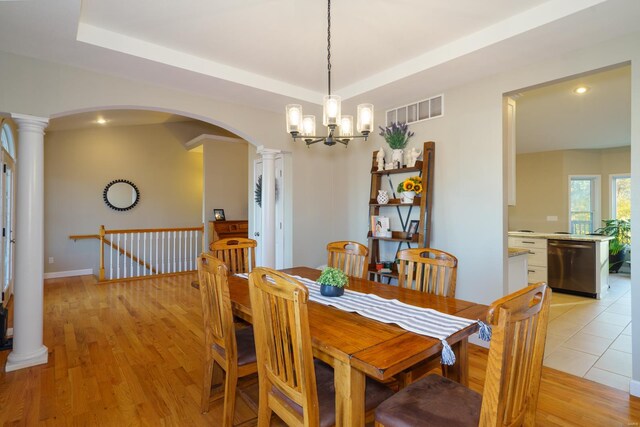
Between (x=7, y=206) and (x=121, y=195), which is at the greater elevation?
(x=121, y=195)

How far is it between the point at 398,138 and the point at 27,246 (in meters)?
3.60

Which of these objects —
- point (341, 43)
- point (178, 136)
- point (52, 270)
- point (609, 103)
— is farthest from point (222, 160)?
point (609, 103)

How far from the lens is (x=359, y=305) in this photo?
6.36 ft

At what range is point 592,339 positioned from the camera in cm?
327

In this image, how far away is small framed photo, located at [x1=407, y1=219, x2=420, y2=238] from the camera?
11.8 ft

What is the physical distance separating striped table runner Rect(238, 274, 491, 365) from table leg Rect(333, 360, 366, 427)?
14.8 inches

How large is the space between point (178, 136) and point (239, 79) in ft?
16.8

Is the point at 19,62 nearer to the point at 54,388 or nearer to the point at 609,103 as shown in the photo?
the point at 54,388

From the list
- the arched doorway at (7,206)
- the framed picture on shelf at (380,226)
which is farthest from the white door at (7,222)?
the framed picture on shelf at (380,226)

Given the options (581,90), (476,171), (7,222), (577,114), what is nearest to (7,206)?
(7,222)

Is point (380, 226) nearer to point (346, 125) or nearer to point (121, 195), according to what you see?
point (346, 125)

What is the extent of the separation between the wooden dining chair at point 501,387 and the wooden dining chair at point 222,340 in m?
0.87

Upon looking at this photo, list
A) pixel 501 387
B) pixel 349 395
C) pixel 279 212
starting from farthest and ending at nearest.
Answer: pixel 279 212
pixel 349 395
pixel 501 387

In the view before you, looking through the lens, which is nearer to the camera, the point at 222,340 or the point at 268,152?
the point at 222,340
